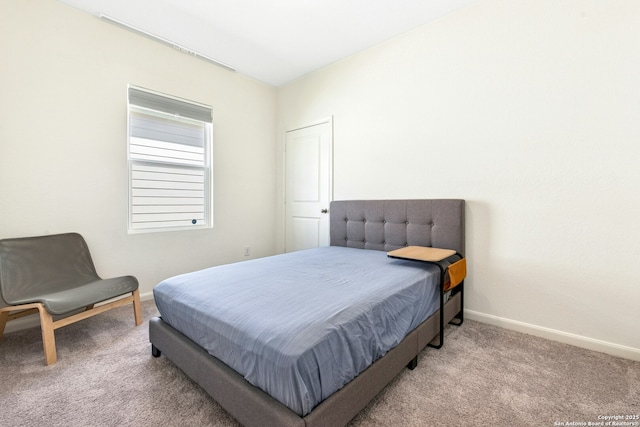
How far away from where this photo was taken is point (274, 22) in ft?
8.89

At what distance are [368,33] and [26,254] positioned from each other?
3.74m

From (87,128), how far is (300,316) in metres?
2.87

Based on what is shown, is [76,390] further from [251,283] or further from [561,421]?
[561,421]

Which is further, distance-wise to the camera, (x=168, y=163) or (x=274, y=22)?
(x=168, y=163)

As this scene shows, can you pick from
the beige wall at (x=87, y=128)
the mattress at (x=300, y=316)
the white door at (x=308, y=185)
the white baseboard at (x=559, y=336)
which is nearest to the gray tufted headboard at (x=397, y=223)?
the white door at (x=308, y=185)

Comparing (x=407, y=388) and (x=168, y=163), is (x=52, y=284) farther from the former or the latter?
(x=407, y=388)

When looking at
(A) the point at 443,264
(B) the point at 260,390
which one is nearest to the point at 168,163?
(B) the point at 260,390

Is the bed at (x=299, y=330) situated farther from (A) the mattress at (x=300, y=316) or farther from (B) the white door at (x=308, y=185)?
(B) the white door at (x=308, y=185)

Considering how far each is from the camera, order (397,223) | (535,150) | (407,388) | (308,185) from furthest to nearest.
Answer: (308,185), (397,223), (535,150), (407,388)

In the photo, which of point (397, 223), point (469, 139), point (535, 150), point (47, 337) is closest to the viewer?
point (47, 337)

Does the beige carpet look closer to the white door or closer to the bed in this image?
the bed

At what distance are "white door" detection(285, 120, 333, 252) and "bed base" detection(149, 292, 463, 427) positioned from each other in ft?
7.08

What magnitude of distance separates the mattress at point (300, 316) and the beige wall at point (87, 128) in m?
1.53

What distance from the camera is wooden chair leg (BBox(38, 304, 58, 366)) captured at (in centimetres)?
180
